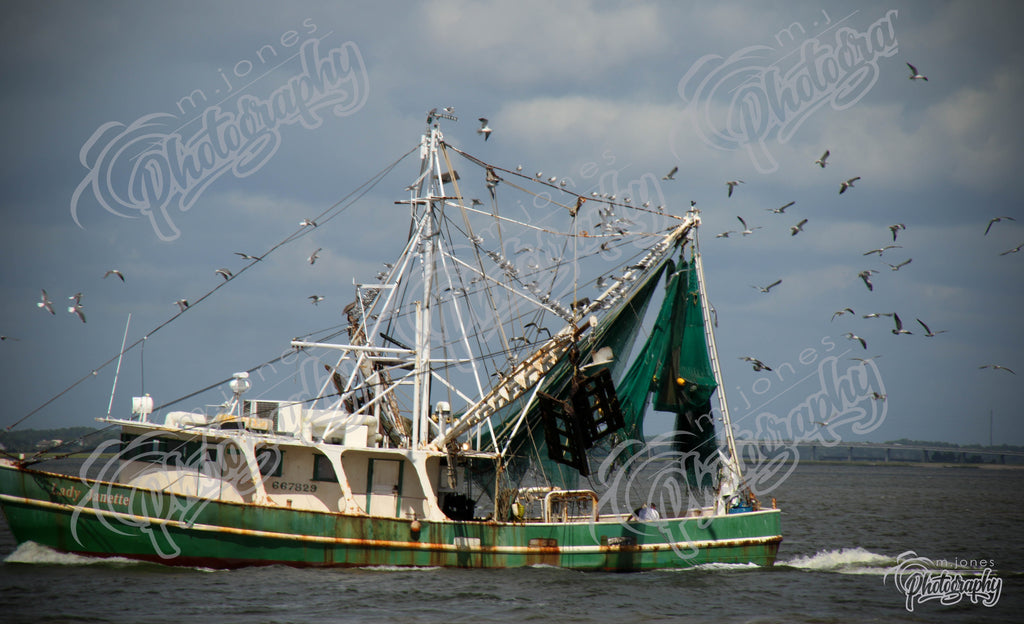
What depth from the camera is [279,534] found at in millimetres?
20703

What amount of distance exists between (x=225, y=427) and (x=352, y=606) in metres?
6.04

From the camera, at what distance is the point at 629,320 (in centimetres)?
2566

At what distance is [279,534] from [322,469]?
7.31ft

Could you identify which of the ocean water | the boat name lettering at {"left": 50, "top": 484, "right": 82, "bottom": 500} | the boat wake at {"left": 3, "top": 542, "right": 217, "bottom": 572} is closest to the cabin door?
the ocean water

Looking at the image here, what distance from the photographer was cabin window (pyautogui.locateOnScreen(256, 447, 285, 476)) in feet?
71.9

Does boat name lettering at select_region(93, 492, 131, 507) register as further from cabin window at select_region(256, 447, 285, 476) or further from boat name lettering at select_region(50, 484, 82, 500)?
cabin window at select_region(256, 447, 285, 476)

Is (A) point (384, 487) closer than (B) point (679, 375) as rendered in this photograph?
Yes

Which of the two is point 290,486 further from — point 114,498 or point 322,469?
point 114,498

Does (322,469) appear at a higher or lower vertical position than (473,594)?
higher

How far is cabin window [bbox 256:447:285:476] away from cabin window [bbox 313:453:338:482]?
0.78 metres

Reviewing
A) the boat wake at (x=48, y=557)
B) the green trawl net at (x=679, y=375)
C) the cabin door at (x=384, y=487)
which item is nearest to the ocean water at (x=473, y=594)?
the boat wake at (x=48, y=557)

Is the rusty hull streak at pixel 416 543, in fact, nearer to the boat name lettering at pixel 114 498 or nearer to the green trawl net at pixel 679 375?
the boat name lettering at pixel 114 498

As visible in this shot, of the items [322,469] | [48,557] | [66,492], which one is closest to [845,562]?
[322,469]

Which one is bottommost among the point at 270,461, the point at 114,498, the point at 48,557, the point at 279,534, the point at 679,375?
the point at 48,557
